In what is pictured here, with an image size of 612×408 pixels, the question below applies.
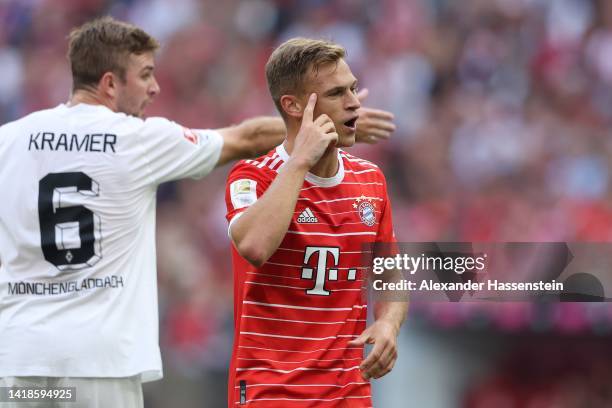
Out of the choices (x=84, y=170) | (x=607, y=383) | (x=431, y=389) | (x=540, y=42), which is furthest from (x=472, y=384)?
(x=84, y=170)

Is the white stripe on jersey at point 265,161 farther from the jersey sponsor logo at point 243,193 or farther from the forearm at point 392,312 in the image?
the forearm at point 392,312

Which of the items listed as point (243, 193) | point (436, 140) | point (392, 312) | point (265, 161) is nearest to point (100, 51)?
point (265, 161)

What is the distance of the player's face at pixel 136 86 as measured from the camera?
5.15m

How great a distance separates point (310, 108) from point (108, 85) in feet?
4.65

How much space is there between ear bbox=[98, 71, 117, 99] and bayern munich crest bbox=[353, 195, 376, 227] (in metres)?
1.52

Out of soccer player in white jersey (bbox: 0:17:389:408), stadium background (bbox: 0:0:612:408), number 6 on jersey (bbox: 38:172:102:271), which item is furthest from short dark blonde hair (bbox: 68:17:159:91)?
stadium background (bbox: 0:0:612:408)

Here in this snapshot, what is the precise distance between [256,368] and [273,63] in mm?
1188

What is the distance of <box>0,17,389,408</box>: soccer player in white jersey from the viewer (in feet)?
15.4

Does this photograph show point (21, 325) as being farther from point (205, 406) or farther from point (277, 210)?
point (205, 406)

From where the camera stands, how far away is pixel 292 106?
13.8ft

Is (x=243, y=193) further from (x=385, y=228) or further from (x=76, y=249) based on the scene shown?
(x=76, y=249)

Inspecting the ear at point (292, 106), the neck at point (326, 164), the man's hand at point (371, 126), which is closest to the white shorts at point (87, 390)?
Result: the neck at point (326, 164)

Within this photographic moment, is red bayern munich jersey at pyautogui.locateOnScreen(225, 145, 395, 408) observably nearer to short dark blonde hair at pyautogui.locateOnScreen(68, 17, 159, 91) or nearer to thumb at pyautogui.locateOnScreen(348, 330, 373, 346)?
thumb at pyautogui.locateOnScreen(348, 330, 373, 346)

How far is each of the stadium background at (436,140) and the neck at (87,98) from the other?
4.02m
